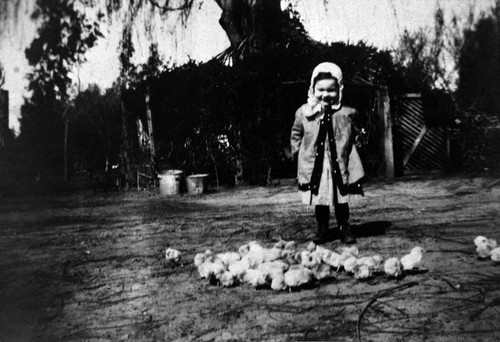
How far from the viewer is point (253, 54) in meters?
10.3

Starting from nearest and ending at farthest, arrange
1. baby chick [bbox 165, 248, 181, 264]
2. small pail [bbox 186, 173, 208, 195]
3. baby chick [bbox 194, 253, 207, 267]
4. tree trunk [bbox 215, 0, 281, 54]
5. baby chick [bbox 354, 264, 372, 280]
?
baby chick [bbox 354, 264, 372, 280], baby chick [bbox 194, 253, 207, 267], baby chick [bbox 165, 248, 181, 264], small pail [bbox 186, 173, 208, 195], tree trunk [bbox 215, 0, 281, 54]

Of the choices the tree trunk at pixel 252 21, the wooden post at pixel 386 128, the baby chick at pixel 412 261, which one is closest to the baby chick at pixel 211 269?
the baby chick at pixel 412 261

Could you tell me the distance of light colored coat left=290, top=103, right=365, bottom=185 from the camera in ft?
12.7

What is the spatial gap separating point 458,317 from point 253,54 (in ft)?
29.4

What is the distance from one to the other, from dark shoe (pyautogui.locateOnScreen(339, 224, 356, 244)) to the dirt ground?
100mm

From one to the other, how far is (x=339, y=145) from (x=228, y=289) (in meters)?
1.73

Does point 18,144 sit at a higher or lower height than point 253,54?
lower

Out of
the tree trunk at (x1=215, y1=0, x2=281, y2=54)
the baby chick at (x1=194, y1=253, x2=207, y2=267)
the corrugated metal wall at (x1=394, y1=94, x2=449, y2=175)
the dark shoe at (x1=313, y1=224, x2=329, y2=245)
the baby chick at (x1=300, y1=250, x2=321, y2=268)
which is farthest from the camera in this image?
the corrugated metal wall at (x1=394, y1=94, x2=449, y2=175)

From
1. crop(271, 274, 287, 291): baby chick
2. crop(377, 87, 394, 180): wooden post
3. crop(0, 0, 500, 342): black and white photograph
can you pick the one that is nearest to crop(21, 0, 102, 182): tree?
crop(0, 0, 500, 342): black and white photograph

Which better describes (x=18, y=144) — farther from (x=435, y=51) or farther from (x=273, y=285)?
(x=435, y=51)

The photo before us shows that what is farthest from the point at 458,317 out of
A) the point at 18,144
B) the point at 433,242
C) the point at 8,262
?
the point at 18,144

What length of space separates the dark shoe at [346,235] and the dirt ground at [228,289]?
10 cm

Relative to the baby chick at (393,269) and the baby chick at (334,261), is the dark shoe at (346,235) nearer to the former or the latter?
the baby chick at (334,261)

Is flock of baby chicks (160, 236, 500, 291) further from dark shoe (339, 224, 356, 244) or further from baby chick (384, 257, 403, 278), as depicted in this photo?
dark shoe (339, 224, 356, 244)
